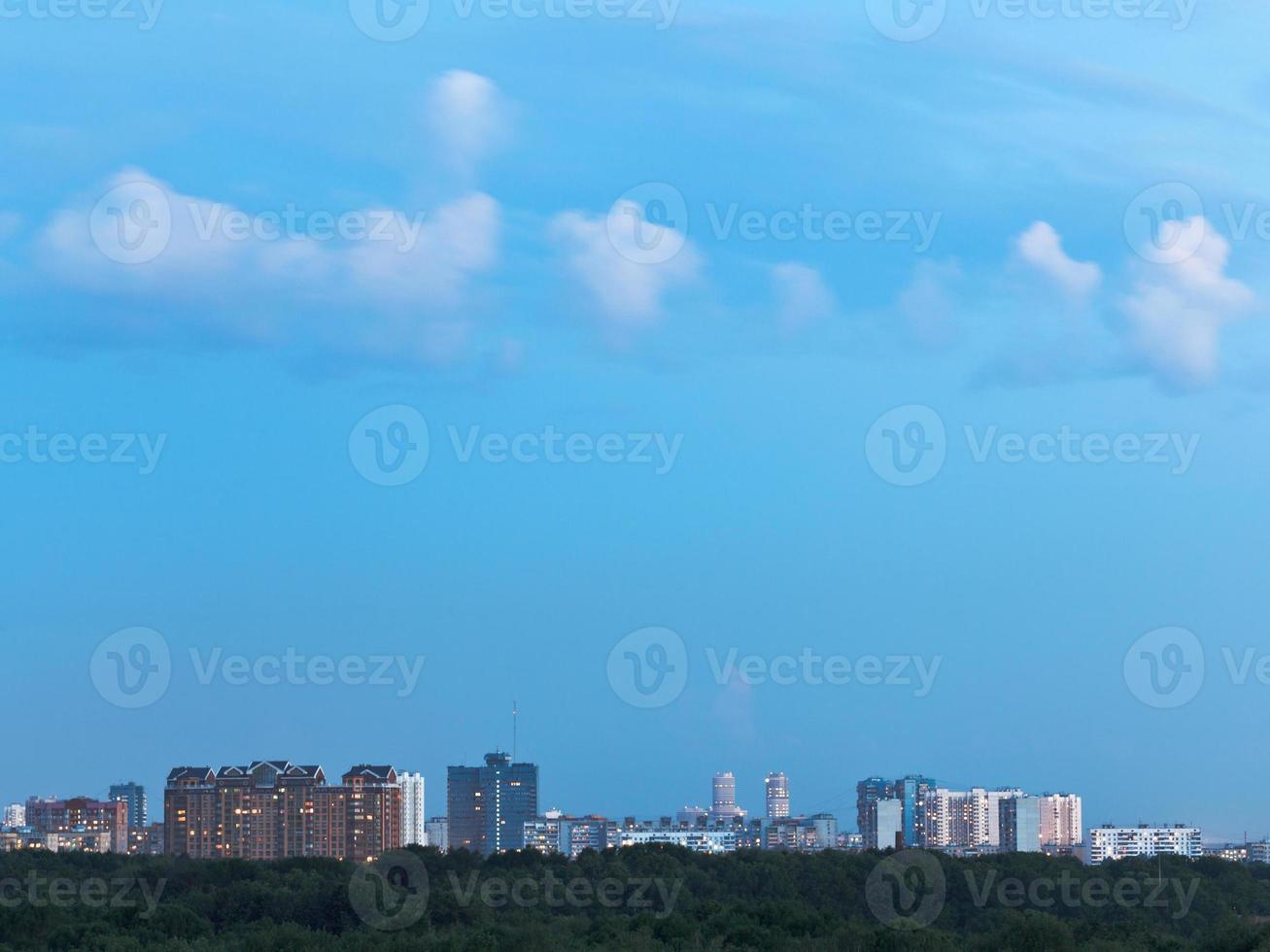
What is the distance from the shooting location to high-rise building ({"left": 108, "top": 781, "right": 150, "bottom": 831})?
166350mm

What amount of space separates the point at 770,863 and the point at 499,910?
57.6ft

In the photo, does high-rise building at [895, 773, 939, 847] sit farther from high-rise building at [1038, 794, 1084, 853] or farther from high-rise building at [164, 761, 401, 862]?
high-rise building at [164, 761, 401, 862]

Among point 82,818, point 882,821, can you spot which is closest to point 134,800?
point 82,818

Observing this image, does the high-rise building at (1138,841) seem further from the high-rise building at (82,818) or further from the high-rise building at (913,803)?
the high-rise building at (82,818)

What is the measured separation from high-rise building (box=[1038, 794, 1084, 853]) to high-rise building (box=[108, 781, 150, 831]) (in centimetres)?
8552

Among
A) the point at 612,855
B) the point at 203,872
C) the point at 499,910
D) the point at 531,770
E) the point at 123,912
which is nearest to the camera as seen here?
the point at 123,912

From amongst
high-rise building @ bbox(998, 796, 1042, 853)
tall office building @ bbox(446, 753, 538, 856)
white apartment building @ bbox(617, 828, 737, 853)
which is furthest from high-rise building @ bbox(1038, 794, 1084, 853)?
tall office building @ bbox(446, 753, 538, 856)

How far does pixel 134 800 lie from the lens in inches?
6944

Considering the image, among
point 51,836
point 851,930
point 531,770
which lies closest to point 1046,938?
point 851,930

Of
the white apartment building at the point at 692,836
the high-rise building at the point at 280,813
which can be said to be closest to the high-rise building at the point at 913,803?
the white apartment building at the point at 692,836

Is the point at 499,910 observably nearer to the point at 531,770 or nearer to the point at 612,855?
the point at 612,855

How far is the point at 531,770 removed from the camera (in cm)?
18512

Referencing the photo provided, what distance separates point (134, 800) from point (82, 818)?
2274 cm

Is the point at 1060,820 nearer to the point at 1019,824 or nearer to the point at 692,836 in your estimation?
the point at 1019,824
